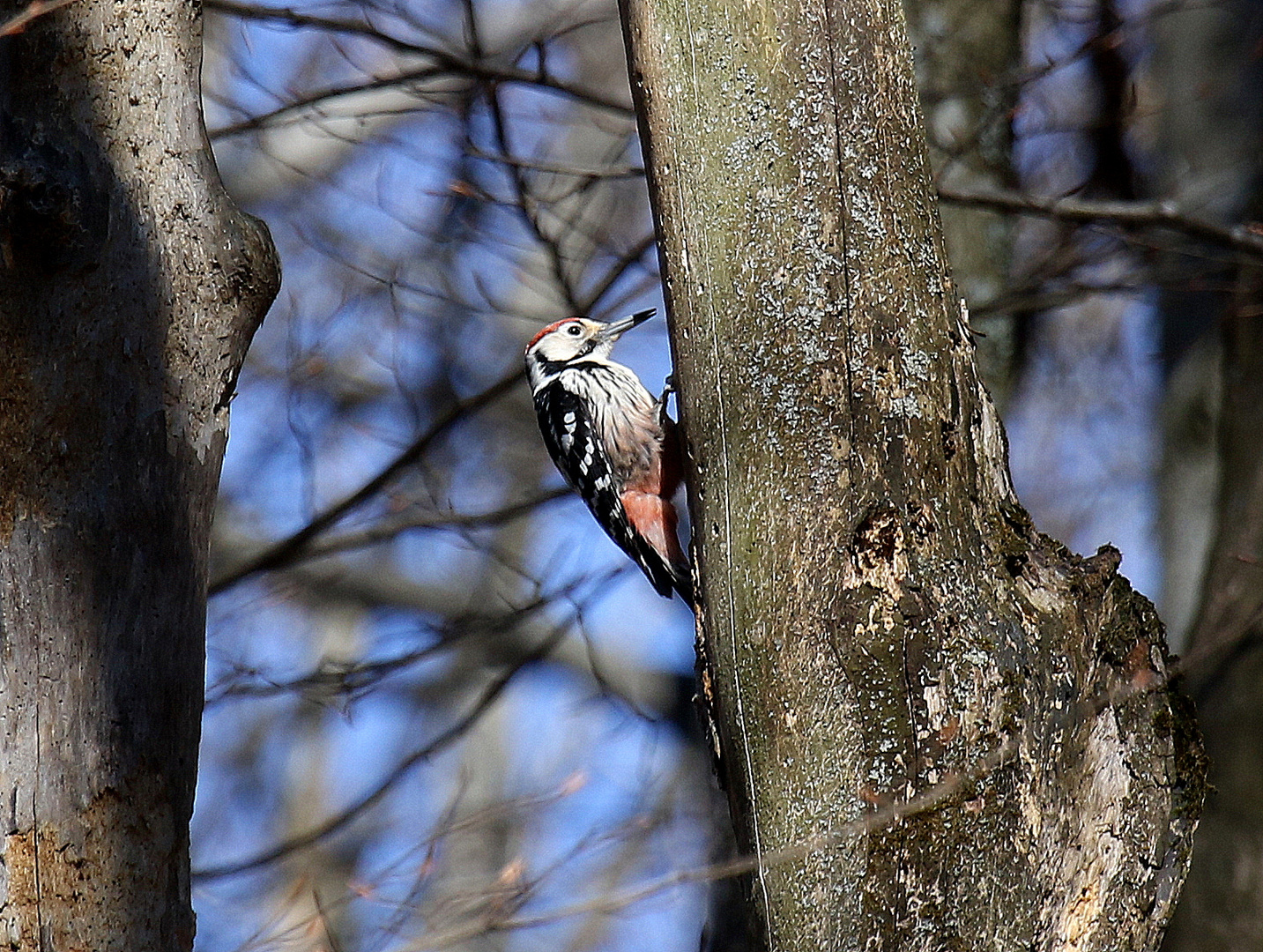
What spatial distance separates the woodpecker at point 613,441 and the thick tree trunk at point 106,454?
6.70 ft

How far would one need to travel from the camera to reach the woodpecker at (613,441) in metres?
4.55

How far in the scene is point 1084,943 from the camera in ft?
7.16

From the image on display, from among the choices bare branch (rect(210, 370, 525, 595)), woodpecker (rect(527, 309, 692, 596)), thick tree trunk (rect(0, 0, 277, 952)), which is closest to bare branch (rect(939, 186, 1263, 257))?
woodpecker (rect(527, 309, 692, 596))

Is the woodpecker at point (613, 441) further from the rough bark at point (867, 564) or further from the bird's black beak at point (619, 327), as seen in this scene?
the rough bark at point (867, 564)

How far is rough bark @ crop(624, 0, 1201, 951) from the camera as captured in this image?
2.08 meters

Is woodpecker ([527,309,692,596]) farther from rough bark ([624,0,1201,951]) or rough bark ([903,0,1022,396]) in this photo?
rough bark ([624,0,1201,951])

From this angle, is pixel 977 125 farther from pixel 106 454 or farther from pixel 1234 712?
pixel 106 454

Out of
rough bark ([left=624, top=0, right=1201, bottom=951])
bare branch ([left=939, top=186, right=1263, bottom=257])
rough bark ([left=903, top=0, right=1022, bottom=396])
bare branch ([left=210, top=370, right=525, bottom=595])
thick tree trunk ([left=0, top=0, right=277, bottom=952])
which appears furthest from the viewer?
bare branch ([left=210, top=370, right=525, bottom=595])

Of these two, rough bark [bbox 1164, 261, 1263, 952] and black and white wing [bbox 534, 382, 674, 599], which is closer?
rough bark [bbox 1164, 261, 1263, 952]

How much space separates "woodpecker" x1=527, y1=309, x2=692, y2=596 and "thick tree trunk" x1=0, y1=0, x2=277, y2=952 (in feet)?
6.70

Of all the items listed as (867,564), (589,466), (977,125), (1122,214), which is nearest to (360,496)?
(589,466)

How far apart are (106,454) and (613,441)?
8.24 ft

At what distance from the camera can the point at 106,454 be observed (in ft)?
7.70

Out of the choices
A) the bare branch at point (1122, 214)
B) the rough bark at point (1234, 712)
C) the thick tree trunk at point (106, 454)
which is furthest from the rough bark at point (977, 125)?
the thick tree trunk at point (106, 454)
